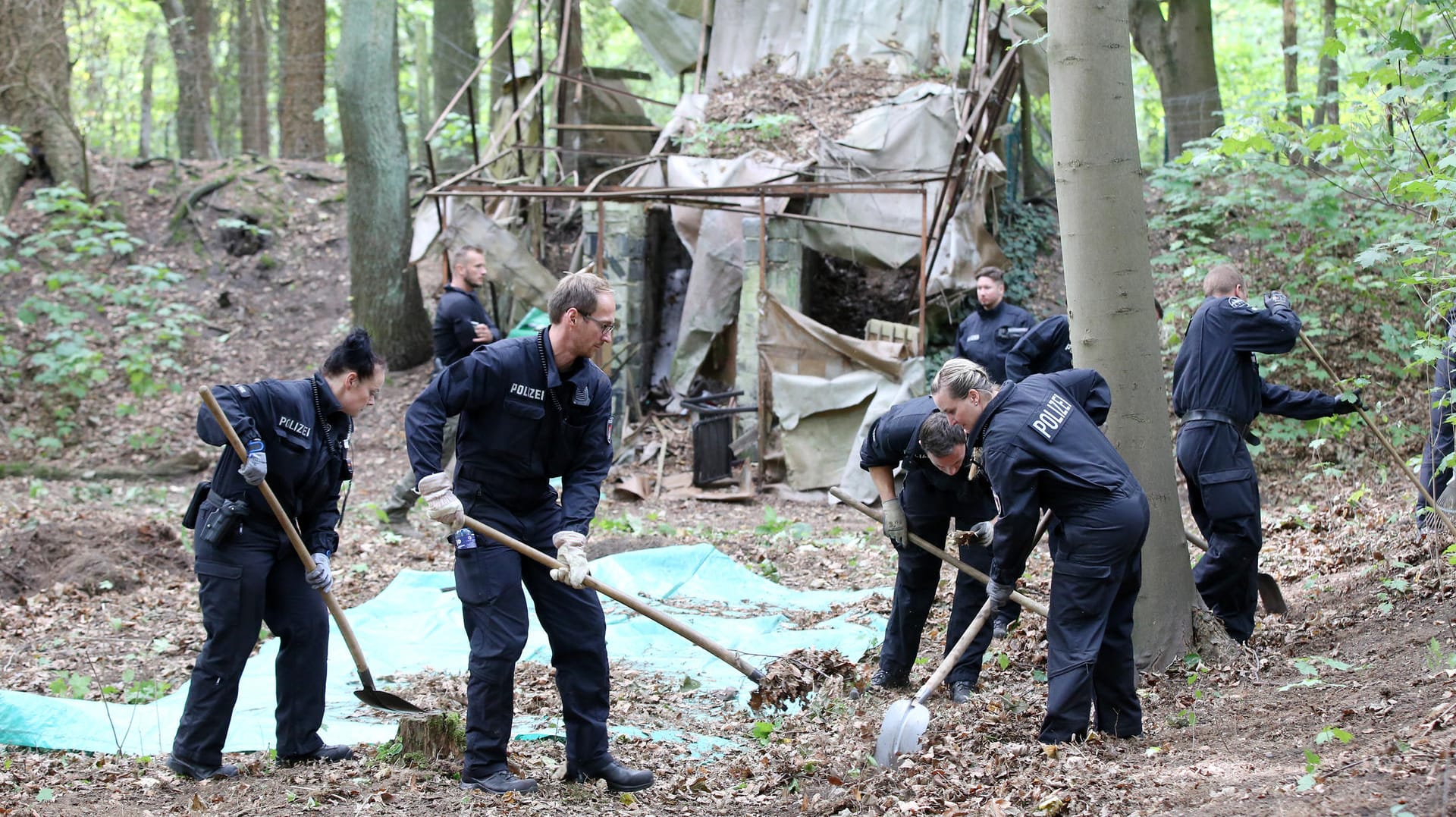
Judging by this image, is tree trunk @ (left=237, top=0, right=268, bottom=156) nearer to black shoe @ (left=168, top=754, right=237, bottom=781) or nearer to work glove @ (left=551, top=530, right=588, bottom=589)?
black shoe @ (left=168, top=754, right=237, bottom=781)

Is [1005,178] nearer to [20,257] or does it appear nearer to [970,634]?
[970,634]

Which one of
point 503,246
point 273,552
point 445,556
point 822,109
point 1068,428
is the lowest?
point 445,556

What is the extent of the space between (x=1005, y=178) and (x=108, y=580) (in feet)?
31.7

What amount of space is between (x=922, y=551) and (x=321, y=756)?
2817 mm

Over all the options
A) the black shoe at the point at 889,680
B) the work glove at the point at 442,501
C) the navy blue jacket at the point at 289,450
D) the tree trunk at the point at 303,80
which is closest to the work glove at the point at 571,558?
the work glove at the point at 442,501

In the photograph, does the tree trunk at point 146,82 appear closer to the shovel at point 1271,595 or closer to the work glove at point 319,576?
the work glove at point 319,576

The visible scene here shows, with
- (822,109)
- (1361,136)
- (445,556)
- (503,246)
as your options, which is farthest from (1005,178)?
(445,556)

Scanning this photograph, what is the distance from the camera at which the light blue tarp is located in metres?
5.00

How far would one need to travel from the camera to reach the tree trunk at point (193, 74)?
18.4 metres

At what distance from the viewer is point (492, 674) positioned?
429 cm

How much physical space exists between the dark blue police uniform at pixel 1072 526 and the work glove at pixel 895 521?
0.85m

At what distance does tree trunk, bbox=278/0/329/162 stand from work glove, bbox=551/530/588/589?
51.5ft

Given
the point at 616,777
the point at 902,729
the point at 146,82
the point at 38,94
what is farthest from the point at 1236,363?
the point at 146,82

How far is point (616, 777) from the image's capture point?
14.5ft
